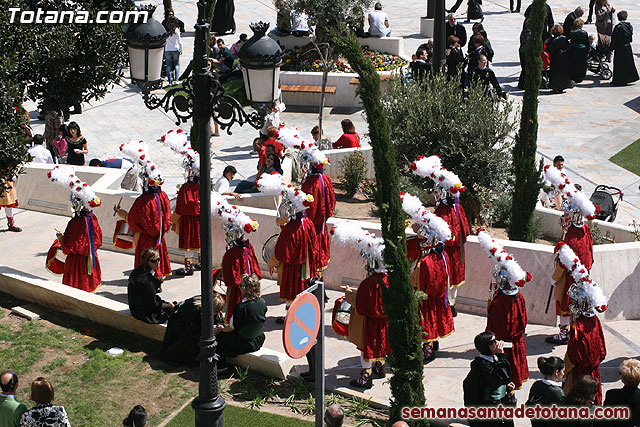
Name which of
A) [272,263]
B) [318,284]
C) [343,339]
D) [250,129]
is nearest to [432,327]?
[343,339]

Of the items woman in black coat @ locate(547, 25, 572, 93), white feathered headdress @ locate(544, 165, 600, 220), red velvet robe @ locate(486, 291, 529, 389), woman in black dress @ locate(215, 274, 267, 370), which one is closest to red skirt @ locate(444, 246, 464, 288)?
white feathered headdress @ locate(544, 165, 600, 220)

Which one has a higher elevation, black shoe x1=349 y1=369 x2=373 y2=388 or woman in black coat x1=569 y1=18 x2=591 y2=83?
woman in black coat x1=569 y1=18 x2=591 y2=83

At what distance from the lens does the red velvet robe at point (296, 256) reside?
493 inches

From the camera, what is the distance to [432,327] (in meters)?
11.7

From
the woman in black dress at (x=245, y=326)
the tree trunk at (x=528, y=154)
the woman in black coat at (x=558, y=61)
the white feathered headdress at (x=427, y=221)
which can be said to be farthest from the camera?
the woman in black coat at (x=558, y=61)

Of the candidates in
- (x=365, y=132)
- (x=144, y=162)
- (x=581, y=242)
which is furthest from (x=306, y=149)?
(x=365, y=132)

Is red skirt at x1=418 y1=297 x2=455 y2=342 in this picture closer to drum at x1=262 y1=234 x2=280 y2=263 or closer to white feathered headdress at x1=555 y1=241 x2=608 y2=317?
white feathered headdress at x1=555 y1=241 x2=608 y2=317

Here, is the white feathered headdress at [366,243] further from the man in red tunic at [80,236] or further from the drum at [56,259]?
the drum at [56,259]

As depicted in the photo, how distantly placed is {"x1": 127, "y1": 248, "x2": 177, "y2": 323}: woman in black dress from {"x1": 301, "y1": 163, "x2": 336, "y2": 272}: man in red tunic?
207 cm

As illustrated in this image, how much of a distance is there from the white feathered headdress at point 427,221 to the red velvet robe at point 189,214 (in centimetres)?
357

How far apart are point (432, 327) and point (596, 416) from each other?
9.01 ft

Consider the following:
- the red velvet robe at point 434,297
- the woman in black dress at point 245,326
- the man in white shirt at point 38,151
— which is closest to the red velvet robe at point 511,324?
the red velvet robe at point 434,297

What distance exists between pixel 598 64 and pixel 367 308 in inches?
613

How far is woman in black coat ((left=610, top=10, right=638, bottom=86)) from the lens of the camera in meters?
23.3
